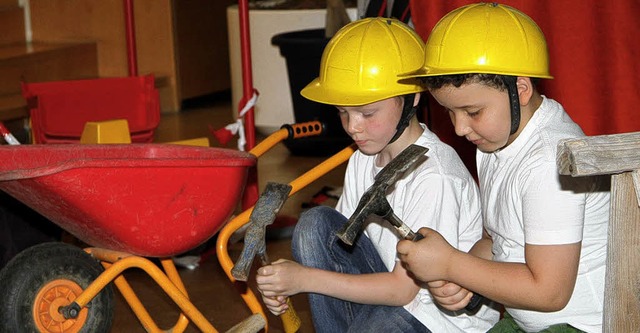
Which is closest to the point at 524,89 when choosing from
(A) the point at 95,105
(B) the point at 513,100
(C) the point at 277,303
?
(B) the point at 513,100

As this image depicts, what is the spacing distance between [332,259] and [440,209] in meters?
0.33

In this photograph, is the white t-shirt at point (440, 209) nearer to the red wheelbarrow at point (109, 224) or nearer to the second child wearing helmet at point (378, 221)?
the second child wearing helmet at point (378, 221)

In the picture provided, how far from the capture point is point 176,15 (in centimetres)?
688

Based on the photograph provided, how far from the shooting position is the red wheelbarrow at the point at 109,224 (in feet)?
8.04

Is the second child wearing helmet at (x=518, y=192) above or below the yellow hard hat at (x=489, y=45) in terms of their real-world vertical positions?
below

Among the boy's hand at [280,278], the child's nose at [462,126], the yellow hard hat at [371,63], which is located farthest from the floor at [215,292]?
the child's nose at [462,126]

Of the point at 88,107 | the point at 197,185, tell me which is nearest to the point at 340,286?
the point at 197,185

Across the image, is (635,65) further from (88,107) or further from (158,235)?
(88,107)

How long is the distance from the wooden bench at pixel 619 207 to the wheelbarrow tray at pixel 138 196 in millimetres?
1121

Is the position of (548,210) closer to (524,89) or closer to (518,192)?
(518,192)

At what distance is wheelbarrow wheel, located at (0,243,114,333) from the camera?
102 inches

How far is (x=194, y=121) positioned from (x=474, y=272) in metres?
4.87

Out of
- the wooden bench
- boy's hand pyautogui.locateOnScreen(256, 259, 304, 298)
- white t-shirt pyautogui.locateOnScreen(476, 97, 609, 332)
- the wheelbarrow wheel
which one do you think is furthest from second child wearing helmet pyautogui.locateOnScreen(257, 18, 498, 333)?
the wheelbarrow wheel

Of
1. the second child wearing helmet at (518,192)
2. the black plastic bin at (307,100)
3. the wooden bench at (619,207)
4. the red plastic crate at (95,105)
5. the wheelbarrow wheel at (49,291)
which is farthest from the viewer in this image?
the black plastic bin at (307,100)
